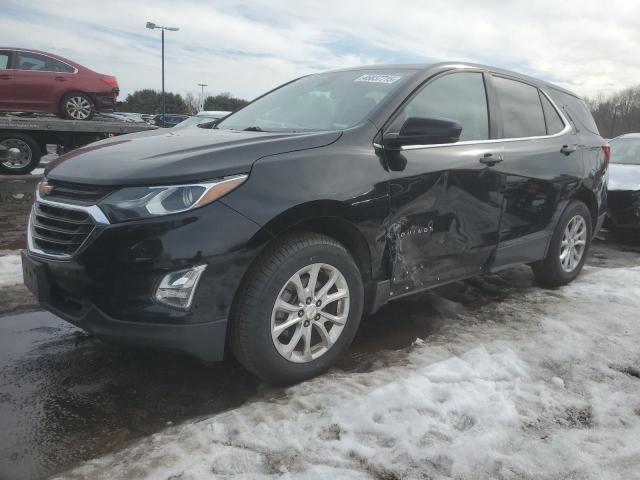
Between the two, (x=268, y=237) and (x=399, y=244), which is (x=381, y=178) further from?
(x=268, y=237)

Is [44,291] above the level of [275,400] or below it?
above

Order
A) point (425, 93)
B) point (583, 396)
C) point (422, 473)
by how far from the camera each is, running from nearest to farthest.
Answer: point (422, 473), point (583, 396), point (425, 93)

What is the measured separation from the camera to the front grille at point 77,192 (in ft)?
8.20

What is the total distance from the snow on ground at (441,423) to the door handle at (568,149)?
1.59m

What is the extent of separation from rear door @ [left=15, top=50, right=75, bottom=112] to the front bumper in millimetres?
9335

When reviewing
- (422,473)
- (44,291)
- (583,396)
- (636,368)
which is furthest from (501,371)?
(44,291)

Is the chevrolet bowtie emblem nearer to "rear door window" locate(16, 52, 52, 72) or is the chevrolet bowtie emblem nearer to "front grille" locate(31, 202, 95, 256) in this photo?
"front grille" locate(31, 202, 95, 256)

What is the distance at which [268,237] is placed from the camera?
2.57m

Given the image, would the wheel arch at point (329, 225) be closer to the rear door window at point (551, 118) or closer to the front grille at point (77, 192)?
the front grille at point (77, 192)

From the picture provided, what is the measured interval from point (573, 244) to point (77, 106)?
9.68 metres

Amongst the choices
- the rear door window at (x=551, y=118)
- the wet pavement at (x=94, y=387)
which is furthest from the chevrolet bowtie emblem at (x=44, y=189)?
the rear door window at (x=551, y=118)

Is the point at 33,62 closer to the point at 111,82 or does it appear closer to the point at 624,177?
the point at 111,82

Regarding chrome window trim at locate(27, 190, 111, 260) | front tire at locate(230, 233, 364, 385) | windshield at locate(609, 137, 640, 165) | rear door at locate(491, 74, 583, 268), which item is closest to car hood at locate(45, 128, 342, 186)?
chrome window trim at locate(27, 190, 111, 260)

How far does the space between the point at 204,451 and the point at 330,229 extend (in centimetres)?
125
